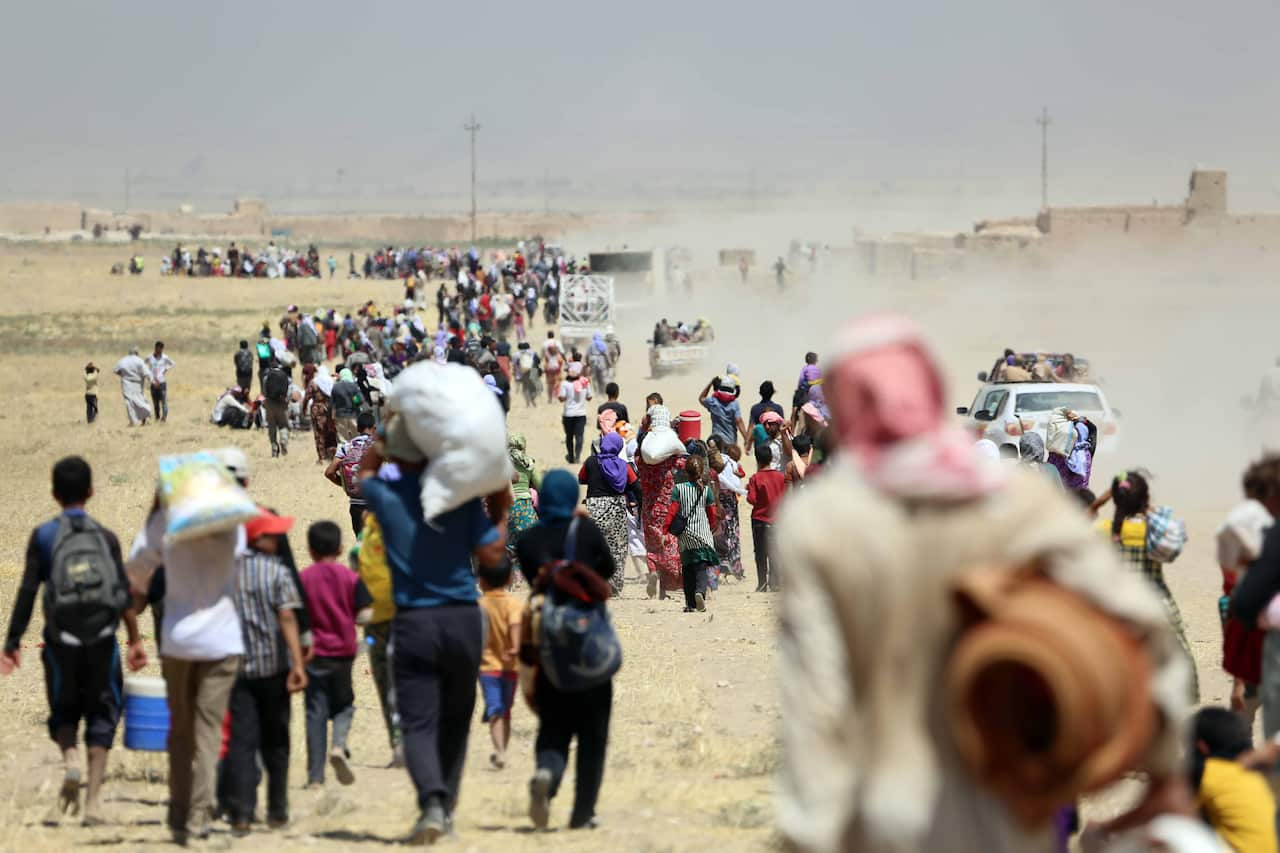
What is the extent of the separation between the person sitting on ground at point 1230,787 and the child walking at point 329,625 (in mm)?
3887

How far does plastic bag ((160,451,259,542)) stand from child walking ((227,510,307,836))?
48 centimetres

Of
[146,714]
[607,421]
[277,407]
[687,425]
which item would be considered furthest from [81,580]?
[277,407]

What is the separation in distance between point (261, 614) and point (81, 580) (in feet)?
2.49

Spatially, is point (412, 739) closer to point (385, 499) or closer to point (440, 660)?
point (440, 660)

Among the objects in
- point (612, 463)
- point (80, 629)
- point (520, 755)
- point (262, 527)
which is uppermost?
point (262, 527)

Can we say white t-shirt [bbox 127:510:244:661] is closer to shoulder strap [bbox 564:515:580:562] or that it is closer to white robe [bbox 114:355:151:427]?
shoulder strap [bbox 564:515:580:562]

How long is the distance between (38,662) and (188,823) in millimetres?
6390

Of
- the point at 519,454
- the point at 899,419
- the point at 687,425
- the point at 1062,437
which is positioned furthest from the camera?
the point at 687,425

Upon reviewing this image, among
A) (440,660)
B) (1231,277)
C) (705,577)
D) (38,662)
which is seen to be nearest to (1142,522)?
(440,660)

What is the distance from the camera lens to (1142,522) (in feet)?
26.7

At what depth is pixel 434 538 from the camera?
22.8 ft

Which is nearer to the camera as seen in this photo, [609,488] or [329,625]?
[329,625]

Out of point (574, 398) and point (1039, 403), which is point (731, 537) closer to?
point (1039, 403)

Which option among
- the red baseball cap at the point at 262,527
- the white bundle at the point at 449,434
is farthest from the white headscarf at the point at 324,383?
the white bundle at the point at 449,434
